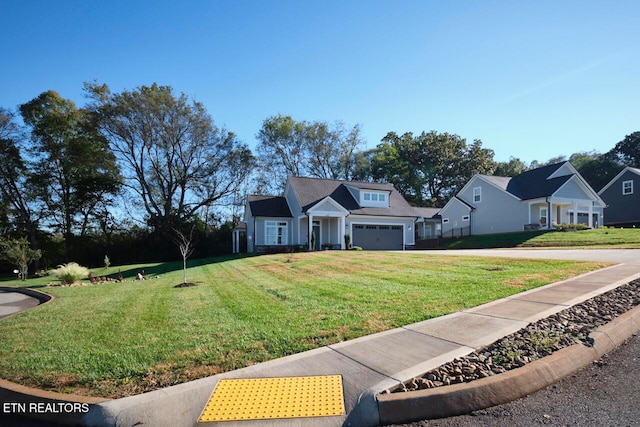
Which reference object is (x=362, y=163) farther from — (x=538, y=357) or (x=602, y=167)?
(x=538, y=357)

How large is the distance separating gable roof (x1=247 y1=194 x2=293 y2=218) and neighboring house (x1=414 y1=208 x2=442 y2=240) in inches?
576

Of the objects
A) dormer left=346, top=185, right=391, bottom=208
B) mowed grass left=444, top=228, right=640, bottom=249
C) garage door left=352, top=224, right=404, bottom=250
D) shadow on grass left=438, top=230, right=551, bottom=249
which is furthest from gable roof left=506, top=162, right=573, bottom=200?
dormer left=346, top=185, right=391, bottom=208

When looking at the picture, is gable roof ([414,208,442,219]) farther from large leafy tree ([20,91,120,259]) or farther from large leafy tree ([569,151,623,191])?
large leafy tree ([20,91,120,259])

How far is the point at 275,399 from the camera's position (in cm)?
313

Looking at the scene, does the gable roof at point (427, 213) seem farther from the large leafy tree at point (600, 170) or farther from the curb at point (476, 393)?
the curb at point (476, 393)

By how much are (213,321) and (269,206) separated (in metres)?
21.0

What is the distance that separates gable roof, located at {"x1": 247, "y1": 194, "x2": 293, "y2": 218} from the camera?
25.4m

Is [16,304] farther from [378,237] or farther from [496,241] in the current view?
[496,241]

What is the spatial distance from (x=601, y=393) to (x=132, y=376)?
4.60 meters

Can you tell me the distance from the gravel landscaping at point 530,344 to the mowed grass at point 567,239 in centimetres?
1421

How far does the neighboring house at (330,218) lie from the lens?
24203mm

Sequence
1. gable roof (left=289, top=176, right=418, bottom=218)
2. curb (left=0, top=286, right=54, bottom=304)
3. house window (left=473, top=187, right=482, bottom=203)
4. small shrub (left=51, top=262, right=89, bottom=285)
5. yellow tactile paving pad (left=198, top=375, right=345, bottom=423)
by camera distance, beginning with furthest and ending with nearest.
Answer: house window (left=473, top=187, right=482, bottom=203) → gable roof (left=289, top=176, right=418, bottom=218) → small shrub (left=51, top=262, right=89, bottom=285) → curb (left=0, top=286, right=54, bottom=304) → yellow tactile paving pad (left=198, top=375, right=345, bottom=423)

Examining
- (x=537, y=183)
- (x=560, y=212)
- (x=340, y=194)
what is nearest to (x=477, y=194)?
(x=537, y=183)

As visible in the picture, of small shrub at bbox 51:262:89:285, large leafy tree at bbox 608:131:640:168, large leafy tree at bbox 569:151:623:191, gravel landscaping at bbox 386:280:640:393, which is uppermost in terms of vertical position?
large leafy tree at bbox 608:131:640:168
